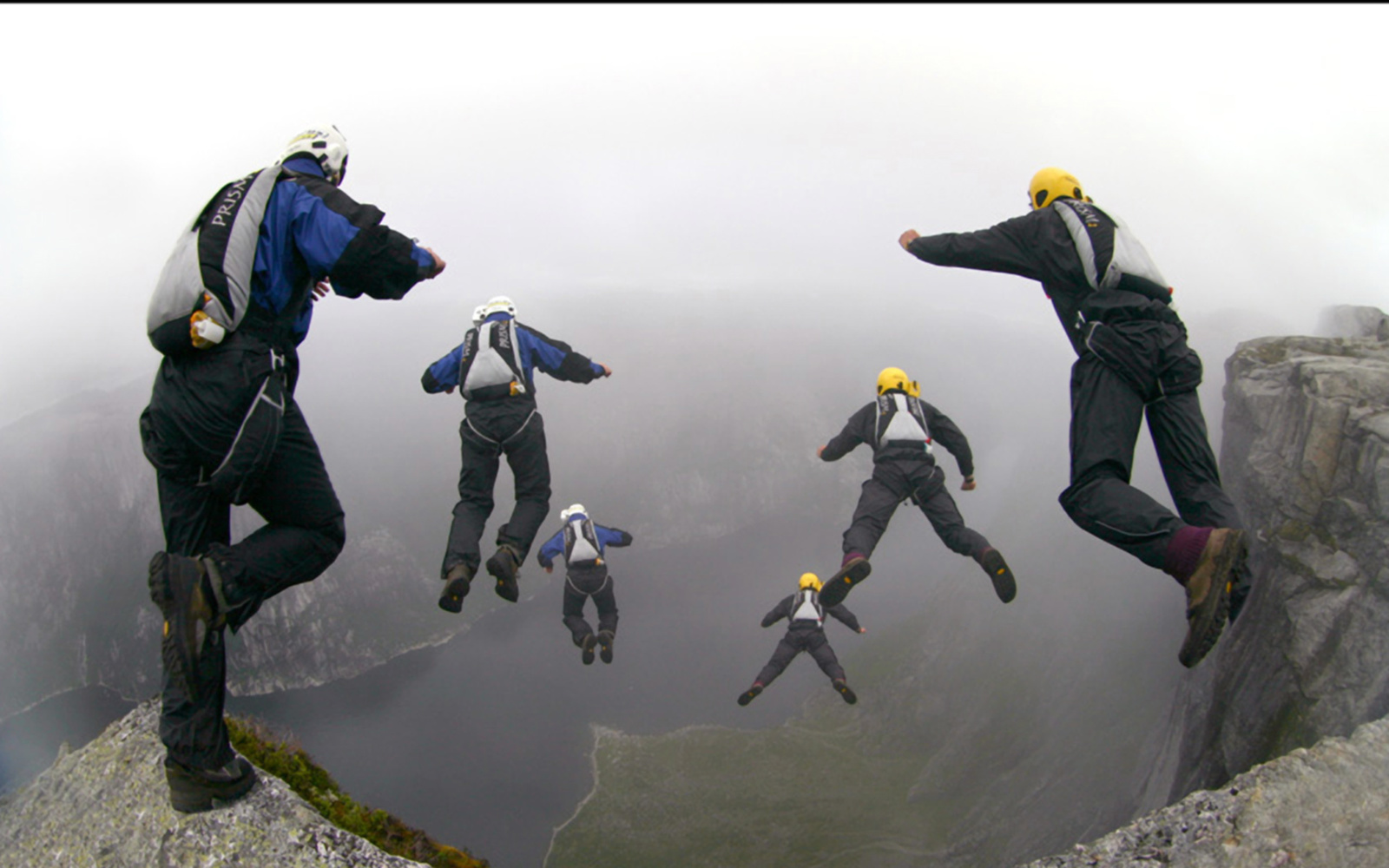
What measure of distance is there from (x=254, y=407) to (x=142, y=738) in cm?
445

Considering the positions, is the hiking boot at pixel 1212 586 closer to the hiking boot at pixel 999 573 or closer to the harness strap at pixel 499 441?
the hiking boot at pixel 999 573

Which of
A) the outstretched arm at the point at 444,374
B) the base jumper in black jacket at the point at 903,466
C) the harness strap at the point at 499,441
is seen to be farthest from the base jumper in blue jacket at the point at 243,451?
the base jumper in black jacket at the point at 903,466

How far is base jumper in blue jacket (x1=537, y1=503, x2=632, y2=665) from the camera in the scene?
53.0 ft

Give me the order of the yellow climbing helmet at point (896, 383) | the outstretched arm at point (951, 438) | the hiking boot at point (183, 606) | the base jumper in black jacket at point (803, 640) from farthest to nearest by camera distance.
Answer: the base jumper in black jacket at point (803, 640) < the yellow climbing helmet at point (896, 383) < the outstretched arm at point (951, 438) < the hiking boot at point (183, 606)

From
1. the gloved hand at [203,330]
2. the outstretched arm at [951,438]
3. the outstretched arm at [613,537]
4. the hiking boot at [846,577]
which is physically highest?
the gloved hand at [203,330]

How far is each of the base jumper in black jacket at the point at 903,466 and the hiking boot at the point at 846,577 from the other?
3cm

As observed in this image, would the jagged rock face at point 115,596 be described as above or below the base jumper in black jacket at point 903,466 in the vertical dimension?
below

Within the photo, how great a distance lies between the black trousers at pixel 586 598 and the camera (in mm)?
16391

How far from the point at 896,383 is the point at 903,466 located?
66.7 inches

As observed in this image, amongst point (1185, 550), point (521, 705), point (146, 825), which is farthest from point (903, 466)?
point (521, 705)

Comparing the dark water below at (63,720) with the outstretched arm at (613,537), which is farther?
the dark water below at (63,720)

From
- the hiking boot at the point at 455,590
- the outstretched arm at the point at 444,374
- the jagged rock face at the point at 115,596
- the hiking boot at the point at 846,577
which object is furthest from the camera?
the jagged rock face at the point at 115,596

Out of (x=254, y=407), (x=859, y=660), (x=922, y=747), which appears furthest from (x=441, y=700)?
(x=254, y=407)

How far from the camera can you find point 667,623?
167ft
